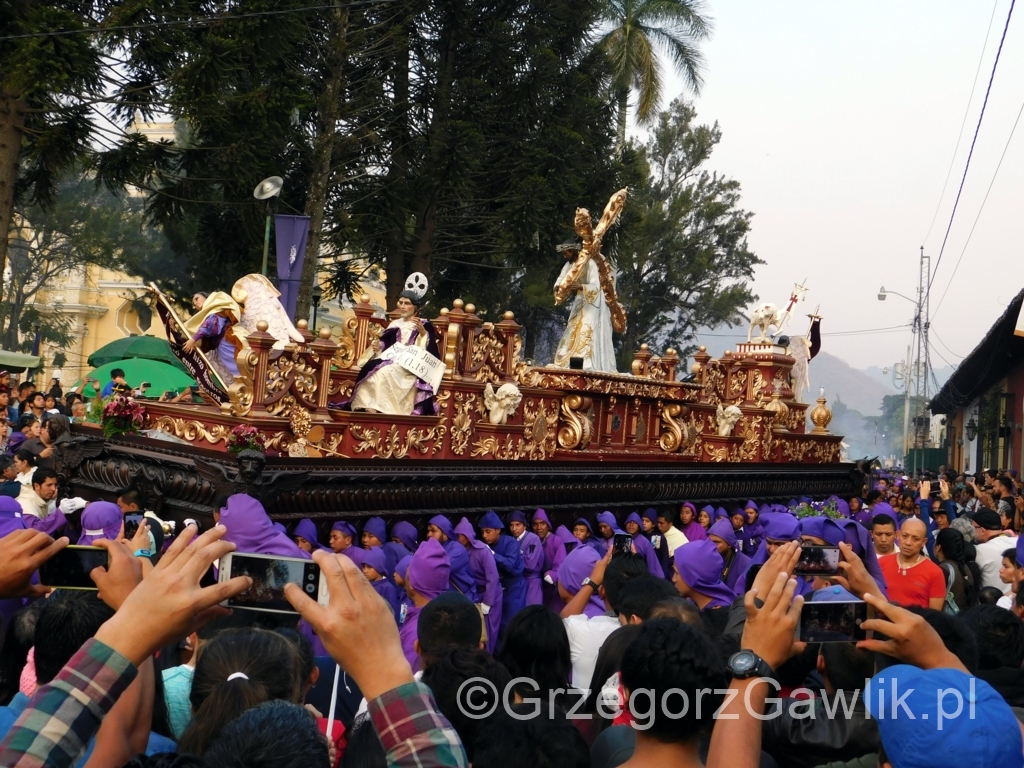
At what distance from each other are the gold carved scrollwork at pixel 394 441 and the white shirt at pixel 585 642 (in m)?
6.19

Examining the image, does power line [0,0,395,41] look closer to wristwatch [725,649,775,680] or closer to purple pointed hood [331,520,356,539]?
purple pointed hood [331,520,356,539]

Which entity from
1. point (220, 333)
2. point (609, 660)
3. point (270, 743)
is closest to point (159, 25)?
point (220, 333)

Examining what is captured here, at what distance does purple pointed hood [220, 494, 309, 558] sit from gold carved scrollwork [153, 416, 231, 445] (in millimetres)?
2872

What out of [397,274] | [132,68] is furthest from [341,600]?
[397,274]

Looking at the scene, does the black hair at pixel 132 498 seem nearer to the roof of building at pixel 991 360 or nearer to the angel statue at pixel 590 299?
the angel statue at pixel 590 299

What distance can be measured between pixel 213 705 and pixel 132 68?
14353 mm

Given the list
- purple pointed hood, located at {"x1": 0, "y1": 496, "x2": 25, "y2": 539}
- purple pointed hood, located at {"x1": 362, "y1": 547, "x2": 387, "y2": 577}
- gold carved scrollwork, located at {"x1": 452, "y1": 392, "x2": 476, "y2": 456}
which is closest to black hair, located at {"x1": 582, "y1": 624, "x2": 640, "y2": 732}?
purple pointed hood, located at {"x1": 0, "y1": 496, "x2": 25, "y2": 539}

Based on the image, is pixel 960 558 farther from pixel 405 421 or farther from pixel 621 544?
pixel 405 421

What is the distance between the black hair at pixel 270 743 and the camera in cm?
243

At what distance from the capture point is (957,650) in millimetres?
3746

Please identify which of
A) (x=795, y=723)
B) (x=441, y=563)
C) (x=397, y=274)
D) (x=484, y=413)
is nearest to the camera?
(x=795, y=723)

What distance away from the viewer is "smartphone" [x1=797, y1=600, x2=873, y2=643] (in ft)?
10.3

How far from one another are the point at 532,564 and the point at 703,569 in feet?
13.1

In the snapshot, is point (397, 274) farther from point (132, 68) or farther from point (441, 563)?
point (441, 563)
